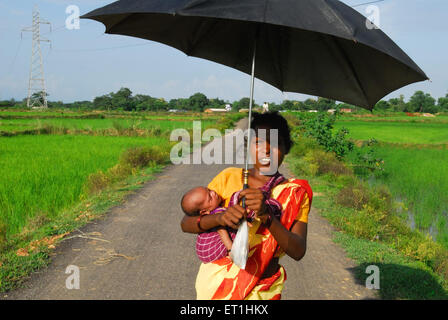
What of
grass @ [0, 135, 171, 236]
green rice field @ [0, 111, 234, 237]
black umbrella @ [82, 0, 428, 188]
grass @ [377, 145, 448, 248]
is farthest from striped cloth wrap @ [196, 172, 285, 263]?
grass @ [377, 145, 448, 248]

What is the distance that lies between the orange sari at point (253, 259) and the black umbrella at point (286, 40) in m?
0.41

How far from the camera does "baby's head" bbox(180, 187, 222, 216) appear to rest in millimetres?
1699

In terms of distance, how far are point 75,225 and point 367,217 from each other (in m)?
4.05

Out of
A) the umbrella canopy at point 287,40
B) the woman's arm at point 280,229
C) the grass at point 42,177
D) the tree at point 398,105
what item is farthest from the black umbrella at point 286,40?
the tree at point 398,105

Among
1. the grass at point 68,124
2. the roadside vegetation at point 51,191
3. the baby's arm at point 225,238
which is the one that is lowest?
the roadside vegetation at point 51,191

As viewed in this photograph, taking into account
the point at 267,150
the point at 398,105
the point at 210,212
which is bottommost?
the point at 210,212

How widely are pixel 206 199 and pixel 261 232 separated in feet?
0.92

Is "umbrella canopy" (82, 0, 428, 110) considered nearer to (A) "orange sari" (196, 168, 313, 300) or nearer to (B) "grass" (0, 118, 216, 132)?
(A) "orange sari" (196, 168, 313, 300)

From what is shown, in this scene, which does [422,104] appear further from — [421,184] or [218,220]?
[218,220]

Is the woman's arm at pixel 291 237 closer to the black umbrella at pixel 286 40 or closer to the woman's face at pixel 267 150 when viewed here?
the woman's face at pixel 267 150

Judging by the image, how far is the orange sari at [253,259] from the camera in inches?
66.8

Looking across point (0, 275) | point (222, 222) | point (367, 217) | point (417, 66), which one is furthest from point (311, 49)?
point (367, 217)

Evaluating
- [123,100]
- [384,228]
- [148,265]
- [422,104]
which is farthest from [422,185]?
[422,104]

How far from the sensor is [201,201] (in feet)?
5.58
